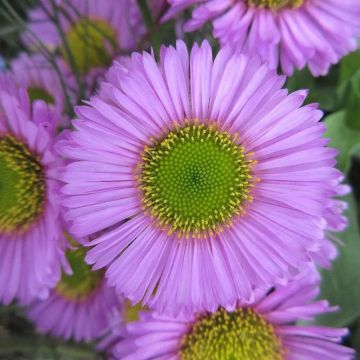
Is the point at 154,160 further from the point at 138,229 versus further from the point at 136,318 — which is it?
the point at 136,318

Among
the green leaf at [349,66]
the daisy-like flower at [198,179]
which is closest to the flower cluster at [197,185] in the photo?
the daisy-like flower at [198,179]

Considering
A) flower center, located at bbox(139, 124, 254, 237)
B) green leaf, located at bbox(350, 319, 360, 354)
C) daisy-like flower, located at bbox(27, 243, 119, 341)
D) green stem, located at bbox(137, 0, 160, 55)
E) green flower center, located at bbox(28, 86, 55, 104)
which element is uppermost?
green flower center, located at bbox(28, 86, 55, 104)

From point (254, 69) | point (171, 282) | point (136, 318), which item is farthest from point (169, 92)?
point (136, 318)

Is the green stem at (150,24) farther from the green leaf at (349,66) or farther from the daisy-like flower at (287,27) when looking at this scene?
the green leaf at (349,66)

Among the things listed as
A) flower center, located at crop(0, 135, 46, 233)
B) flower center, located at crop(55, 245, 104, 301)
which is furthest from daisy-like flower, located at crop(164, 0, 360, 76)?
flower center, located at crop(55, 245, 104, 301)

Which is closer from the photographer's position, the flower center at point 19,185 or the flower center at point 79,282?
the flower center at point 19,185

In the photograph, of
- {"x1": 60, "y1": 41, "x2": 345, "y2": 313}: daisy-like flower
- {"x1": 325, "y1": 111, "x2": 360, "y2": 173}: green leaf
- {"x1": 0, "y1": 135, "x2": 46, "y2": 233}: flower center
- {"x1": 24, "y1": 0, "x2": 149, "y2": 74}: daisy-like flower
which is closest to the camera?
{"x1": 60, "y1": 41, "x2": 345, "y2": 313}: daisy-like flower

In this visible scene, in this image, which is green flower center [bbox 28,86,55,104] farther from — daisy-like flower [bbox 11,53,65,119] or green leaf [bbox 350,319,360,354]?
green leaf [bbox 350,319,360,354]
